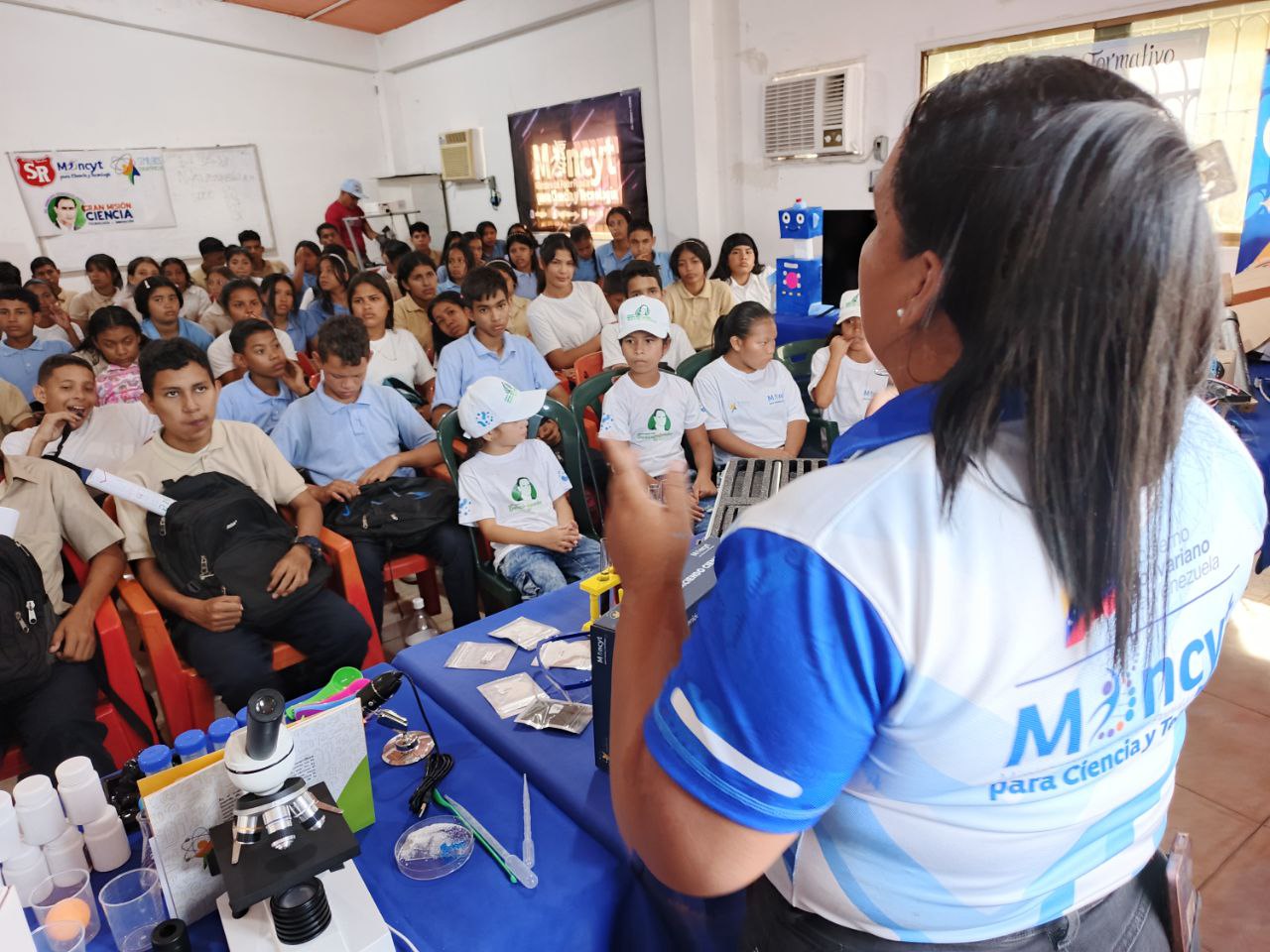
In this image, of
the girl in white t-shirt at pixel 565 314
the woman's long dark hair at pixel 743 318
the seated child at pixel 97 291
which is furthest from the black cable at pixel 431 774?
the seated child at pixel 97 291

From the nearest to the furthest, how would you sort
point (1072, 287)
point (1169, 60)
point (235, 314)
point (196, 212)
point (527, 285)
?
point (1072, 287) < point (1169, 60) < point (235, 314) < point (527, 285) < point (196, 212)

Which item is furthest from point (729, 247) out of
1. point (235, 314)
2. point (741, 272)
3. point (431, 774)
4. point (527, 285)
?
point (431, 774)

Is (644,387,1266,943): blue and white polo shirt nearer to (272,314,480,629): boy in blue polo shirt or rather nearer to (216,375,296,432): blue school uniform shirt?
(272,314,480,629): boy in blue polo shirt

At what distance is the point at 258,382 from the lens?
3.46 meters

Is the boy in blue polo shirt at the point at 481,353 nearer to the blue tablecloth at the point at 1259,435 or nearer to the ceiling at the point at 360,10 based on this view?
the blue tablecloth at the point at 1259,435

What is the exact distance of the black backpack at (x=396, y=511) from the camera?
2.80 metres

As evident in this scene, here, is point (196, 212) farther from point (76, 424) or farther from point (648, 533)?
point (648, 533)

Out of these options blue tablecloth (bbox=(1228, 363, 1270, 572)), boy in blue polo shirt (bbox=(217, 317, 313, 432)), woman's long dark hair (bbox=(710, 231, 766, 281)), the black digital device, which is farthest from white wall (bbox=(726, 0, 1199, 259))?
boy in blue polo shirt (bbox=(217, 317, 313, 432))

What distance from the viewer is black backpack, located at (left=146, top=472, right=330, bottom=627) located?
2.27 m

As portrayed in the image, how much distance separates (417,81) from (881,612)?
10294 millimetres

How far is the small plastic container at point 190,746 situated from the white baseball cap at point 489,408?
157 centimetres

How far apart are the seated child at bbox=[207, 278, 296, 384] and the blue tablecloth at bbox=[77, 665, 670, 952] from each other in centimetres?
376

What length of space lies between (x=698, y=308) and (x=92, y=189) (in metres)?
6.41

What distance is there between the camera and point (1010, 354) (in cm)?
53
